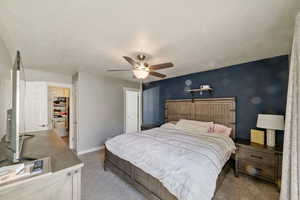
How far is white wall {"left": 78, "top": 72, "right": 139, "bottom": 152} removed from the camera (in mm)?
3688

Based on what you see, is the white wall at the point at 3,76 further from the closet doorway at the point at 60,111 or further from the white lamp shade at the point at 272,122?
the white lamp shade at the point at 272,122

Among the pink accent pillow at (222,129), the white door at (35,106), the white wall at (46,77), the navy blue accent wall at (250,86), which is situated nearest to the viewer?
the navy blue accent wall at (250,86)

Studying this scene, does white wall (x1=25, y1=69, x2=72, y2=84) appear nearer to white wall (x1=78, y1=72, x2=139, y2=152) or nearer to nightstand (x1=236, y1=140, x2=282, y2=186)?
white wall (x1=78, y1=72, x2=139, y2=152)

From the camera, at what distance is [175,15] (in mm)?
1407

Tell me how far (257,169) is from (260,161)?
17 cm

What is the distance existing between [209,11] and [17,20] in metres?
2.26

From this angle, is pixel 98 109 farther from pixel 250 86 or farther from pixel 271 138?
pixel 271 138

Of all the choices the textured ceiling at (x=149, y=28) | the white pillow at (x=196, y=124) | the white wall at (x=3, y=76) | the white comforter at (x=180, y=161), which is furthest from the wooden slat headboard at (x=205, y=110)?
the white wall at (x=3, y=76)

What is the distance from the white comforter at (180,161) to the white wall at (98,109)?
1772 mm

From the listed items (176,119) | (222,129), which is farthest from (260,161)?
(176,119)

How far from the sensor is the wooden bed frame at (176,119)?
1.74 metres

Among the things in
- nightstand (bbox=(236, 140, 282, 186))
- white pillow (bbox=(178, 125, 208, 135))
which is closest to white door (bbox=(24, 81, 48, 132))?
white pillow (bbox=(178, 125, 208, 135))

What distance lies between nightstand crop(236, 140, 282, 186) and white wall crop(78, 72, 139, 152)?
12.0 feet

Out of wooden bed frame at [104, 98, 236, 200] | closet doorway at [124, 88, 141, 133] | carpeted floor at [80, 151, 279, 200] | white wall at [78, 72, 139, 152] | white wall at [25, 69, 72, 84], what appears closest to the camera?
wooden bed frame at [104, 98, 236, 200]
